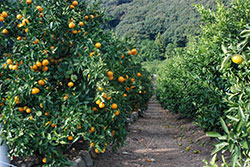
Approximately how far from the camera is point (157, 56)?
45469 mm

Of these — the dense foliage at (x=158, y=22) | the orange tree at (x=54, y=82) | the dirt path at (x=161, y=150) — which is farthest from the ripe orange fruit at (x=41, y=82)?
the dense foliage at (x=158, y=22)

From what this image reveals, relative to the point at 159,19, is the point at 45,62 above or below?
above

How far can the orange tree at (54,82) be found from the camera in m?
2.72

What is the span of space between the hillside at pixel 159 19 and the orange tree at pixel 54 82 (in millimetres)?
37043

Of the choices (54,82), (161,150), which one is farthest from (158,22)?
(54,82)

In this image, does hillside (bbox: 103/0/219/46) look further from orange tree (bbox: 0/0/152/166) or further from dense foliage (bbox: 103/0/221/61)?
orange tree (bbox: 0/0/152/166)

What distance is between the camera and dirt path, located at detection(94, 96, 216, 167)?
4.32 metres

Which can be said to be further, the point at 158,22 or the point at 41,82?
the point at 158,22

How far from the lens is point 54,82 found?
3.06 m

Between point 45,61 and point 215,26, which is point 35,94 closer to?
point 45,61

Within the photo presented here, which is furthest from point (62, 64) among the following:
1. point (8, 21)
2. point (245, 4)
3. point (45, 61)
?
point (245, 4)

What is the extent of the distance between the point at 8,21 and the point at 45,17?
48 cm

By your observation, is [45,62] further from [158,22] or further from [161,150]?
[158,22]

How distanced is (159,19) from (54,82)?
5905 centimetres
